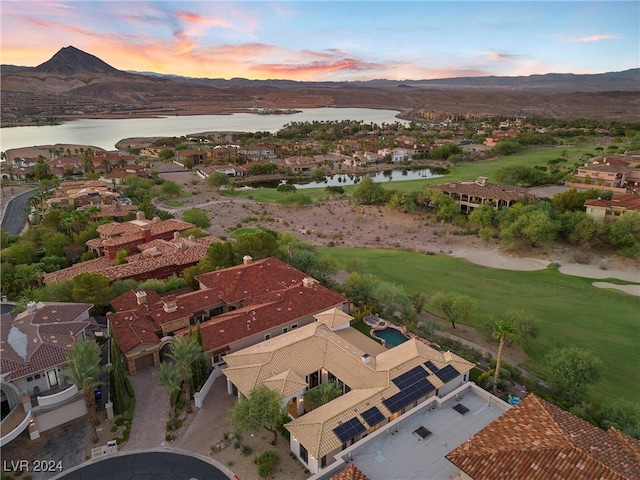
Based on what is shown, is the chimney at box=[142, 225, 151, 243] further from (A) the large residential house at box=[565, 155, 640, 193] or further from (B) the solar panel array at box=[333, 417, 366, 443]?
(A) the large residential house at box=[565, 155, 640, 193]

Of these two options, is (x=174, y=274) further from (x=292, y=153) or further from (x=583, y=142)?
(x=583, y=142)

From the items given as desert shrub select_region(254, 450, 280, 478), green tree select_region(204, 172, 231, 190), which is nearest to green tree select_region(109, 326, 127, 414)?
desert shrub select_region(254, 450, 280, 478)

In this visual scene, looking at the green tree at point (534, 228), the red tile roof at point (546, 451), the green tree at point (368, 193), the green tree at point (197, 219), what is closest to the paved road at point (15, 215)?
the green tree at point (197, 219)

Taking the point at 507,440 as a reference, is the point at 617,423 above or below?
below

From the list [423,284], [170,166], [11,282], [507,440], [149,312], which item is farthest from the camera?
[170,166]

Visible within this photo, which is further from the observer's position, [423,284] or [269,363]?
[423,284]

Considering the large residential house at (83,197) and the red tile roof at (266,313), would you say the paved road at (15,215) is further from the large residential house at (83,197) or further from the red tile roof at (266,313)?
the red tile roof at (266,313)

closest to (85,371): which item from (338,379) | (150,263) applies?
(338,379)

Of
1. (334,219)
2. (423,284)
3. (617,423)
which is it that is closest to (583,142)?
(334,219)
